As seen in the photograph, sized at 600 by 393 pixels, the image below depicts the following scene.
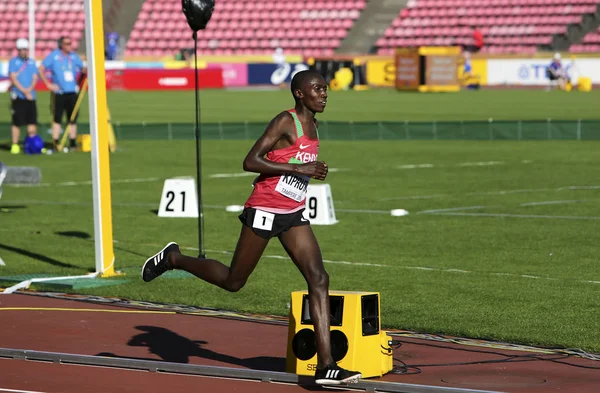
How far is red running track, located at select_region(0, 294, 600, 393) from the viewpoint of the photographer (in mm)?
8117

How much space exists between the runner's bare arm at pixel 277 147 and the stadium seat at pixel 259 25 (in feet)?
201

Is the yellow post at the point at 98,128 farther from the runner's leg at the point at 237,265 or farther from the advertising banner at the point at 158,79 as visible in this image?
the advertising banner at the point at 158,79

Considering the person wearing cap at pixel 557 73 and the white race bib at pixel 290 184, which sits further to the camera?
the person wearing cap at pixel 557 73

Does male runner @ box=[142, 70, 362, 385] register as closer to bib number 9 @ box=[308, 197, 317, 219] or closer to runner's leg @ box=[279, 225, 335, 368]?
runner's leg @ box=[279, 225, 335, 368]

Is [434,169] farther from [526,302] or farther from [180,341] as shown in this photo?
[180,341]

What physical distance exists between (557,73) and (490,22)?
9130mm

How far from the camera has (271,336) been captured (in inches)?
393

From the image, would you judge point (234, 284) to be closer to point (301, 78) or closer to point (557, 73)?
point (301, 78)

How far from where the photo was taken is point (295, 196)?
807 centimetres

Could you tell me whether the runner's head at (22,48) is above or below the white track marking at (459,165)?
above

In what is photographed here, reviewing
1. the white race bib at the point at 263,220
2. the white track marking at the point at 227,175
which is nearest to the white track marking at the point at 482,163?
the white track marking at the point at 227,175

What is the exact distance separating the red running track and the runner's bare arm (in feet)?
4.26

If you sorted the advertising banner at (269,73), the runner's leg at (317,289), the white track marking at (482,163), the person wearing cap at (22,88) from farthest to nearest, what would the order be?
the advertising banner at (269,73) < the person wearing cap at (22,88) < the white track marking at (482,163) < the runner's leg at (317,289)

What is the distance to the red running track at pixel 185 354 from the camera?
320 inches
